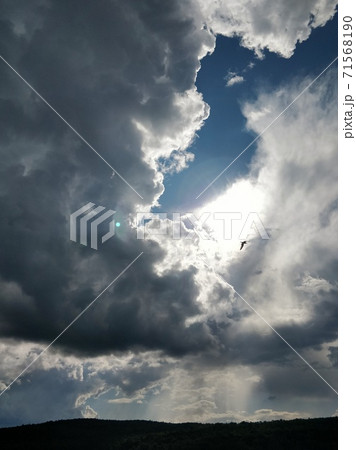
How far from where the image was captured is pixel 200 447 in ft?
248

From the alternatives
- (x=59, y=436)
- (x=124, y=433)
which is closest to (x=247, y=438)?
(x=124, y=433)

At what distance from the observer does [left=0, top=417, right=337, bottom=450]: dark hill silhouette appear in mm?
74375

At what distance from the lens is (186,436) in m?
83.9

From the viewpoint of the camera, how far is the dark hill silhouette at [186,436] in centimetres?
7438
